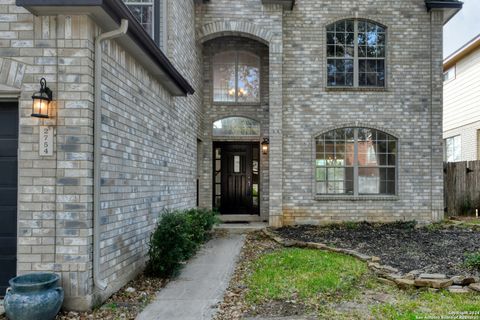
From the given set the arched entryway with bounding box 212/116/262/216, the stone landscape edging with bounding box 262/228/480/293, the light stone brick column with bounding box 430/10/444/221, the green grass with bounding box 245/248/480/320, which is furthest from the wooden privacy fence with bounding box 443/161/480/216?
the stone landscape edging with bounding box 262/228/480/293

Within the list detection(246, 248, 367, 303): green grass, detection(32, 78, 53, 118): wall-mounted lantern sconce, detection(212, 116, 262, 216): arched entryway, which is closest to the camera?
detection(32, 78, 53, 118): wall-mounted lantern sconce

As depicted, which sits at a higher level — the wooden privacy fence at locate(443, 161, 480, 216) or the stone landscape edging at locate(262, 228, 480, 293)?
the wooden privacy fence at locate(443, 161, 480, 216)

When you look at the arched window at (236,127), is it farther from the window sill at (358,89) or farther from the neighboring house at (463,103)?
the neighboring house at (463,103)

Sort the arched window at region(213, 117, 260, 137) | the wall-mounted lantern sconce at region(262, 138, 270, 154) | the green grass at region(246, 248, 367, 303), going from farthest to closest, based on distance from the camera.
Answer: the arched window at region(213, 117, 260, 137) < the wall-mounted lantern sconce at region(262, 138, 270, 154) < the green grass at region(246, 248, 367, 303)

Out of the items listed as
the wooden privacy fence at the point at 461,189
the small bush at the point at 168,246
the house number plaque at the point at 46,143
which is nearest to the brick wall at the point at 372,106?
the wooden privacy fence at the point at 461,189

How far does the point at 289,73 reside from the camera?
34.1ft

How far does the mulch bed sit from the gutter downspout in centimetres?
418

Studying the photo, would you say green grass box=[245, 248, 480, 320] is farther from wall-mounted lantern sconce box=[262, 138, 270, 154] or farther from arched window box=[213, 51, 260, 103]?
arched window box=[213, 51, 260, 103]

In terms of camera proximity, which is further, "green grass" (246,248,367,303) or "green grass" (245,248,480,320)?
"green grass" (246,248,367,303)

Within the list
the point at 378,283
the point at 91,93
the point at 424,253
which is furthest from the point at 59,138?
the point at 424,253

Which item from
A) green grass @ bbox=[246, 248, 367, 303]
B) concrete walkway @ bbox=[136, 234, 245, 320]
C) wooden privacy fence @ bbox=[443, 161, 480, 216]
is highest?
wooden privacy fence @ bbox=[443, 161, 480, 216]

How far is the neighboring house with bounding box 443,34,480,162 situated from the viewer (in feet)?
49.4

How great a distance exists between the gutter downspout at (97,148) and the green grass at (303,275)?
176 centimetres

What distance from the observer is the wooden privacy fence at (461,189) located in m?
12.0
